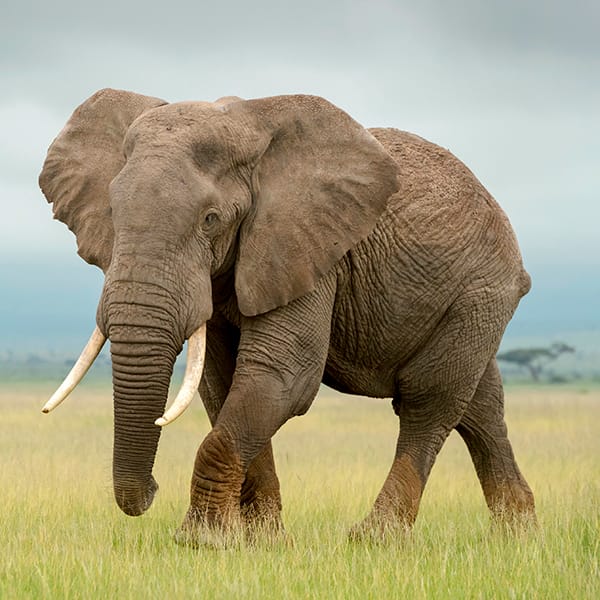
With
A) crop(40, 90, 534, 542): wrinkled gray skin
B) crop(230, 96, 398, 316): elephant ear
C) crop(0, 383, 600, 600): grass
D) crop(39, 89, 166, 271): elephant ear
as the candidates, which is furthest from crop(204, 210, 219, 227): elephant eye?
crop(0, 383, 600, 600): grass

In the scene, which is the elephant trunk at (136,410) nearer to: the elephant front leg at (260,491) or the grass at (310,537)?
the grass at (310,537)

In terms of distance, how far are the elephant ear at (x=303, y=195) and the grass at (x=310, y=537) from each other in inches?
65.4

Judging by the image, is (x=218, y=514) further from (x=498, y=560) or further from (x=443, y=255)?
(x=443, y=255)

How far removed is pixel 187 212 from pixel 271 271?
2.55ft

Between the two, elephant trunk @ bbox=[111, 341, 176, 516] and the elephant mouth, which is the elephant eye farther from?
the elephant mouth

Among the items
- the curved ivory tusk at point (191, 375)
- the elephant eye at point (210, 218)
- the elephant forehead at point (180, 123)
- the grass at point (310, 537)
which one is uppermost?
the elephant forehead at point (180, 123)

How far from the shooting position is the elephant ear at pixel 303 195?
7586 mm

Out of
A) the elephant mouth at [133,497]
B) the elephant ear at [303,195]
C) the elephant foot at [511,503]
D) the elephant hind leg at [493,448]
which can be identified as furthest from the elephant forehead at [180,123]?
the elephant foot at [511,503]

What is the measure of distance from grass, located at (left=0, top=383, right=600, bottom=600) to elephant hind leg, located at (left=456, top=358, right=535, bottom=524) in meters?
0.26

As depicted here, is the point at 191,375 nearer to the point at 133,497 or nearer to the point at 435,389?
the point at 133,497

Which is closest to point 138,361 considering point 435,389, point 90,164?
point 90,164

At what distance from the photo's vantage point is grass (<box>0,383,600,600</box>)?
6.62 m

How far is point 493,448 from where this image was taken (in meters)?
10.1

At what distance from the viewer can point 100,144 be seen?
830 centimetres
